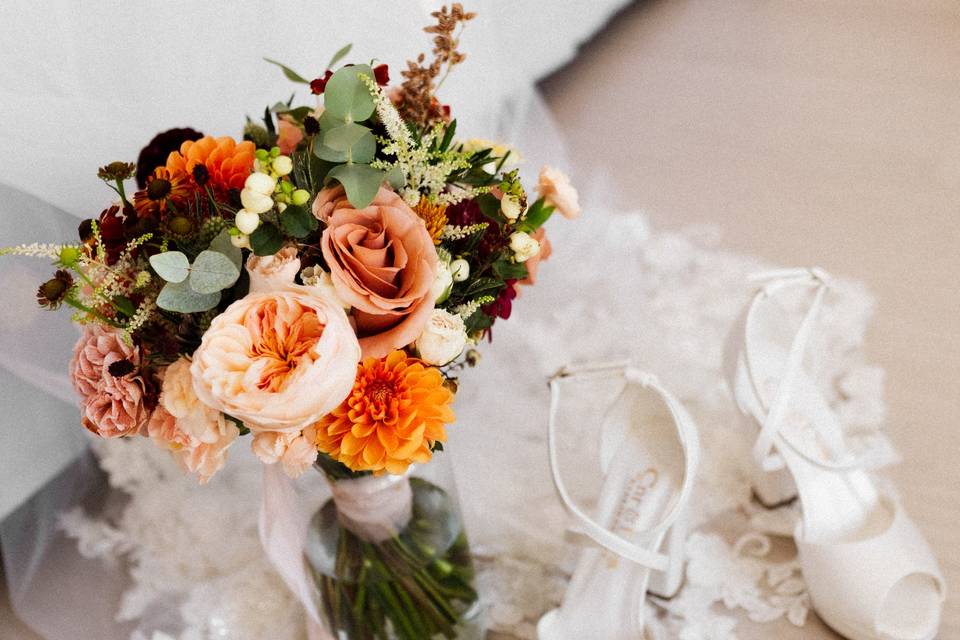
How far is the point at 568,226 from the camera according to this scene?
1602 mm

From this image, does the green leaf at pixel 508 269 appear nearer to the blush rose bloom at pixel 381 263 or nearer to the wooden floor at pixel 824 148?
the blush rose bloom at pixel 381 263

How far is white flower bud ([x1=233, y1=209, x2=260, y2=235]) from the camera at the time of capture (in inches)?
22.4

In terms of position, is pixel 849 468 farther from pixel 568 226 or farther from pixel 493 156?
pixel 568 226

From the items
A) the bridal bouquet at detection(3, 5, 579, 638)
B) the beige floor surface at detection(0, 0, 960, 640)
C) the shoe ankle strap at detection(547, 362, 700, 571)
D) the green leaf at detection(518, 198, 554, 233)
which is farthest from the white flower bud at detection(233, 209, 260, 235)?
the beige floor surface at detection(0, 0, 960, 640)

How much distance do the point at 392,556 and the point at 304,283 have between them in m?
0.35

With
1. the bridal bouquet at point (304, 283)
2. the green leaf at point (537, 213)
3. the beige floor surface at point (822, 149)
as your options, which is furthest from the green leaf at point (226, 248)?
the beige floor surface at point (822, 149)

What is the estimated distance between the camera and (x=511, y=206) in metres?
0.65

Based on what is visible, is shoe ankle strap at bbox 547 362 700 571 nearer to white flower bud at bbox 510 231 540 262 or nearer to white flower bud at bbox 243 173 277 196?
white flower bud at bbox 510 231 540 262

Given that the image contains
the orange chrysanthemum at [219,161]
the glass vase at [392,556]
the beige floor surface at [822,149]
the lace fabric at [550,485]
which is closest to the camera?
the orange chrysanthemum at [219,161]

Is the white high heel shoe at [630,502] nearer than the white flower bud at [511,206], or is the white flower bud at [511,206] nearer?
the white flower bud at [511,206]

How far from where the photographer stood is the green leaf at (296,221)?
589 mm

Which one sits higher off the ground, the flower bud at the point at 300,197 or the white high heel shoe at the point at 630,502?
the flower bud at the point at 300,197

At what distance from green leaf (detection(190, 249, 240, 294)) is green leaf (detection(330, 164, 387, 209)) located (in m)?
0.10

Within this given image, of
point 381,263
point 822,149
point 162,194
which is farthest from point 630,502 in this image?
point 822,149
